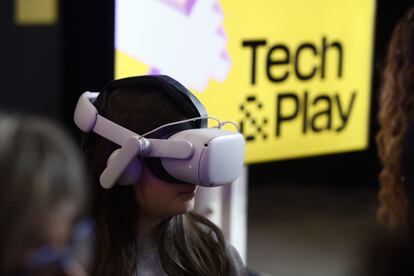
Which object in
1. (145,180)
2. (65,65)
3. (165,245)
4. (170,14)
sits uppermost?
(170,14)

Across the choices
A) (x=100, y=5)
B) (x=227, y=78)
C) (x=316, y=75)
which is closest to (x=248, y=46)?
(x=227, y=78)

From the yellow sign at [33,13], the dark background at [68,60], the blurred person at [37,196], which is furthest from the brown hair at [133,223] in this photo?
the yellow sign at [33,13]

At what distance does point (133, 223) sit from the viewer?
1.22 meters

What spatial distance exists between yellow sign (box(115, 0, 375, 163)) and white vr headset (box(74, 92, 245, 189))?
0.99 metres

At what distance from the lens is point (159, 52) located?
2.15m

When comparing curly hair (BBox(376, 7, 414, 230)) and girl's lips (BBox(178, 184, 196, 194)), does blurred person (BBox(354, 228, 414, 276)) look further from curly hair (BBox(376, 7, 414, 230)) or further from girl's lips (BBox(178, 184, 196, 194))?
curly hair (BBox(376, 7, 414, 230))

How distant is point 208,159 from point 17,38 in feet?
5.47

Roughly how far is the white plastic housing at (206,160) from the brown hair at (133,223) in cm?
5

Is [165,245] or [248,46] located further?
[248,46]

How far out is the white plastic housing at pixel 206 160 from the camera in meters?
1.12

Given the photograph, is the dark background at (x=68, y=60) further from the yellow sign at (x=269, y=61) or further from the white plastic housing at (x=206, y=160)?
the white plastic housing at (x=206, y=160)

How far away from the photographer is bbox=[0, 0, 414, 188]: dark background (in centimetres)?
214

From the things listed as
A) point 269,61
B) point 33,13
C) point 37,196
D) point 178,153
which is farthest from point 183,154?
point 33,13

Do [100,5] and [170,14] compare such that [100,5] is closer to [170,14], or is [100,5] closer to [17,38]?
[170,14]
